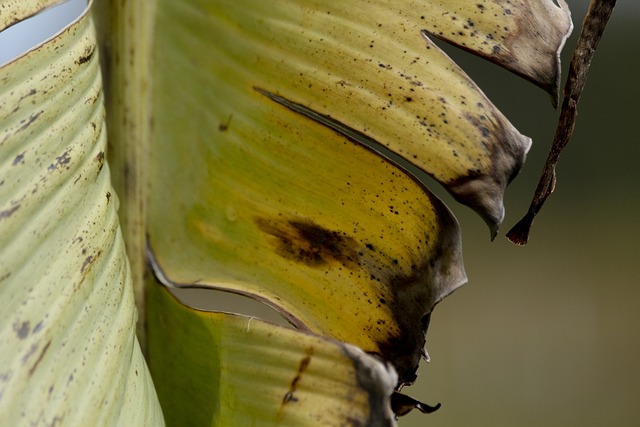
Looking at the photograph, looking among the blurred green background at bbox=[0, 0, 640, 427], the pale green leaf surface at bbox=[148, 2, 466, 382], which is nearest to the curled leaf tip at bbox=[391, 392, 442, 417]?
the pale green leaf surface at bbox=[148, 2, 466, 382]

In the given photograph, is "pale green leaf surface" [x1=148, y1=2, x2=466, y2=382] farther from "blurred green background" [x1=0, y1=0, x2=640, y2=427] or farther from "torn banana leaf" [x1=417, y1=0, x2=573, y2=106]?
"blurred green background" [x1=0, y1=0, x2=640, y2=427]

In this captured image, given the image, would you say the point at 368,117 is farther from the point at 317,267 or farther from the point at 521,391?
the point at 521,391

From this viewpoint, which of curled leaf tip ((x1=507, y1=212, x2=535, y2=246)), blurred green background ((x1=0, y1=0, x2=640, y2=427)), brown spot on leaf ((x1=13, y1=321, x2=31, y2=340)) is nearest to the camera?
brown spot on leaf ((x1=13, y1=321, x2=31, y2=340))

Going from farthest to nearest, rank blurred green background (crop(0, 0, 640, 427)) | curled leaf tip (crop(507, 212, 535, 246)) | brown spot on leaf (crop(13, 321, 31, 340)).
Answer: blurred green background (crop(0, 0, 640, 427)) < curled leaf tip (crop(507, 212, 535, 246)) < brown spot on leaf (crop(13, 321, 31, 340))

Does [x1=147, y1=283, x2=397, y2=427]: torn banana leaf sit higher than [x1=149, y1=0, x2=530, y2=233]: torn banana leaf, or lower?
lower

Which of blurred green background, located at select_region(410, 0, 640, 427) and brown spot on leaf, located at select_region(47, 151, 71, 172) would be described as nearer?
brown spot on leaf, located at select_region(47, 151, 71, 172)

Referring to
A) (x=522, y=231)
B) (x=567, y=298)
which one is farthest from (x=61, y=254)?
(x=567, y=298)

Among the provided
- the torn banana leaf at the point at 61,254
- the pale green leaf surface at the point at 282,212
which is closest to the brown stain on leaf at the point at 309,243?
the pale green leaf surface at the point at 282,212

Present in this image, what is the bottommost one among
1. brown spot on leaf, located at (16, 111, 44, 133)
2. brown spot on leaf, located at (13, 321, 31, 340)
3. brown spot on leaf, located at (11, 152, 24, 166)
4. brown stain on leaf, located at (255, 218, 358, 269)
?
brown stain on leaf, located at (255, 218, 358, 269)
